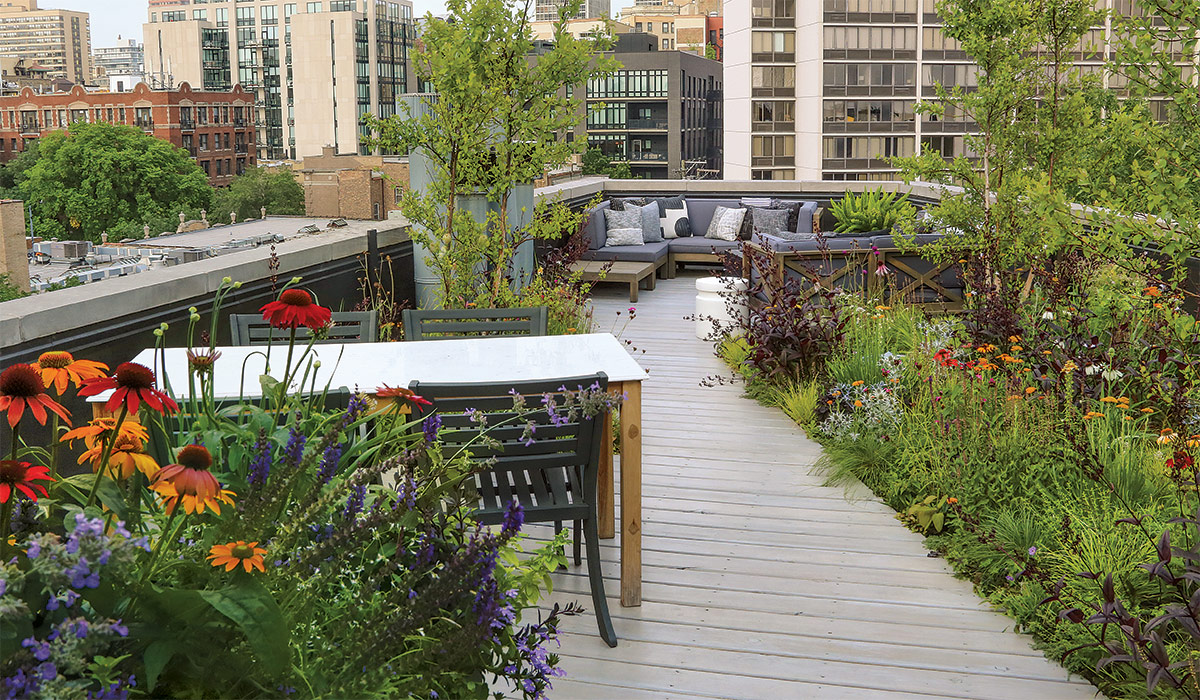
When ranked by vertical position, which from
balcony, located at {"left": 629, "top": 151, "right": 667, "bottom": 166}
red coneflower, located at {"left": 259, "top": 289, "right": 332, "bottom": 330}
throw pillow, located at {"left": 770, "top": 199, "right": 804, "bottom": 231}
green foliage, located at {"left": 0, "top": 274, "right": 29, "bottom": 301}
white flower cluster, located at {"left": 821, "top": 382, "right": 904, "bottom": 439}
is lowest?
green foliage, located at {"left": 0, "top": 274, "right": 29, "bottom": 301}

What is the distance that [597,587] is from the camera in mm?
3248

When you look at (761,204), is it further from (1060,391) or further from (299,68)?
(299,68)

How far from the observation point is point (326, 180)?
232 ft

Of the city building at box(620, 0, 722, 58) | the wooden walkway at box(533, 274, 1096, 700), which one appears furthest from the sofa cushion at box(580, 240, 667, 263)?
the city building at box(620, 0, 722, 58)

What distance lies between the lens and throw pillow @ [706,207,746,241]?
10.9m

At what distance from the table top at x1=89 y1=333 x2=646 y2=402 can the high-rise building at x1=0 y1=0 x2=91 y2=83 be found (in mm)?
191936

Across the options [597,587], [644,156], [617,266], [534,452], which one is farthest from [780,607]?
[644,156]

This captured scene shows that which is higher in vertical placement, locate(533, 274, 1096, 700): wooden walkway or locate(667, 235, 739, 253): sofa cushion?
locate(667, 235, 739, 253): sofa cushion

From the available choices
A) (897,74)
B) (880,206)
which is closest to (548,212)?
(880,206)

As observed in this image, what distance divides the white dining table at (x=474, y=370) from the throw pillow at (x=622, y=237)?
653cm

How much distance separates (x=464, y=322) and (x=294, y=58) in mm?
124259

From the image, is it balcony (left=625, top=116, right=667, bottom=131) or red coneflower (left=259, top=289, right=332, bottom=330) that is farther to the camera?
balcony (left=625, top=116, right=667, bottom=131)

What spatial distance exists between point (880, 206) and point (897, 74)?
54.1 meters

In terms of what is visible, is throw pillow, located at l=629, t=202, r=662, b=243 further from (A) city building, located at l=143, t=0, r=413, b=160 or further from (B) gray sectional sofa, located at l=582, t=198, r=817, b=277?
(A) city building, located at l=143, t=0, r=413, b=160
